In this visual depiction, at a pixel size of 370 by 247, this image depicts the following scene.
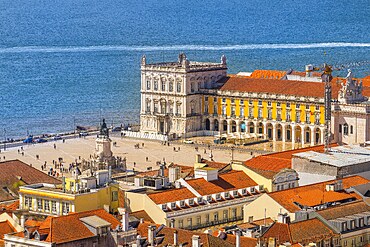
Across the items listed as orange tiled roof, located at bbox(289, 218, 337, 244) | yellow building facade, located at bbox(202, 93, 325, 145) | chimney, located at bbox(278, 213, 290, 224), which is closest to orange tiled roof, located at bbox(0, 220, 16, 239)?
chimney, located at bbox(278, 213, 290, 224)

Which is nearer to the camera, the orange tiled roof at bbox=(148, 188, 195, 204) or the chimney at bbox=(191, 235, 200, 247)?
the chimney at bbox=(191, 235, 200, 247)

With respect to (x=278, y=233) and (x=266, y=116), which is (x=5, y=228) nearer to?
(x=278, y=233)

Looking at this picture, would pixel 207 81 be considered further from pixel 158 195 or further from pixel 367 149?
pixel 158 195

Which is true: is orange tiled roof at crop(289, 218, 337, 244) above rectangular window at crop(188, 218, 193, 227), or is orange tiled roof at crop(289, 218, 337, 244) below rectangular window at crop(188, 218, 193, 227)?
above

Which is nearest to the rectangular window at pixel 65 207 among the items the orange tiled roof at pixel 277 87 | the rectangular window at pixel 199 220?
the rectangular window at pixel 199 220

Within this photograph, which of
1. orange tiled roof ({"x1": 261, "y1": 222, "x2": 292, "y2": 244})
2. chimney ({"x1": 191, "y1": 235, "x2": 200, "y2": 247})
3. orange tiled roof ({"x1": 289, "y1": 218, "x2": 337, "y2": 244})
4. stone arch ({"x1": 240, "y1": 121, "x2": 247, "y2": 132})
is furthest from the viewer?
stone arch ({"x1": 240, "y1": 121, "x2": 247, "y2": 132})

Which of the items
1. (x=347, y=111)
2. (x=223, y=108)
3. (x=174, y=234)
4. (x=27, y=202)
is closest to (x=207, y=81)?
(x=223, y=108)

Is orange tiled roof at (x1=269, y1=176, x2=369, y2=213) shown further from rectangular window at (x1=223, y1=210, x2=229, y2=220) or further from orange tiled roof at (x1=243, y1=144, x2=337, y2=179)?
orange tiled roof at (x1=243, y1=144, x2=337, y2=179)

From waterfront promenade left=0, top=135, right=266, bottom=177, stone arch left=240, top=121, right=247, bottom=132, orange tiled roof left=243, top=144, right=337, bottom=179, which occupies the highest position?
orange tiled roof left=243, top=144, right=337, bottom=179
